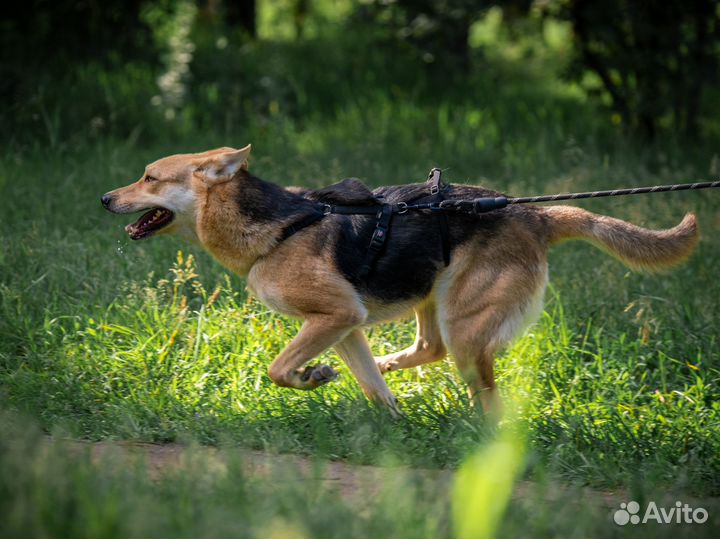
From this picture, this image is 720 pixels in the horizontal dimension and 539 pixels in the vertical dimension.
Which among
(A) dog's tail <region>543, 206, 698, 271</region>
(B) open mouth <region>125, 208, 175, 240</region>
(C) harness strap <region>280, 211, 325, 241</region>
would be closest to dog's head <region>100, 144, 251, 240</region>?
(B) open mouth <region>125, 208, 175, 240</region>

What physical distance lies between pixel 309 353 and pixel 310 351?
0.01m

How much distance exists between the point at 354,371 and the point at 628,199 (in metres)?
Result: 4.23

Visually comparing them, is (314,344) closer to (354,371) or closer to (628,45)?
(354,371)

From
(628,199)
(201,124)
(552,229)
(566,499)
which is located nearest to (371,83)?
(201,124)

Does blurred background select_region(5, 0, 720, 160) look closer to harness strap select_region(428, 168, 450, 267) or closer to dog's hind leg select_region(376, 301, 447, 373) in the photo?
dog's hind leg select_region(376, 301, 447, 373)

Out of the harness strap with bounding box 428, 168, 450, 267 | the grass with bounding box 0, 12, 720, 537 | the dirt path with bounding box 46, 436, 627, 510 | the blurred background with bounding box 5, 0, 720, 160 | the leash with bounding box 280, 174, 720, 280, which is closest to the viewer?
the grass with bounding box 0, 12, 720, 537

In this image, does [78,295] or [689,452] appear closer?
[689,452]

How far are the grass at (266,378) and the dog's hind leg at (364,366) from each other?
0.52ft

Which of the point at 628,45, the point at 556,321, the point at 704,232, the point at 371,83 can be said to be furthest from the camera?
the point at 371,83

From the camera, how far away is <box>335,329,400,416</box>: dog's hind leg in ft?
17.7

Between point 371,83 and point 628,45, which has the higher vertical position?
point 628,45

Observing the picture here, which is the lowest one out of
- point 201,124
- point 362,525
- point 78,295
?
point 201,124

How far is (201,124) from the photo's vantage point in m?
10.8

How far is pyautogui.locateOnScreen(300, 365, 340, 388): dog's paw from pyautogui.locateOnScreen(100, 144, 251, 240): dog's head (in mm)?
1110
